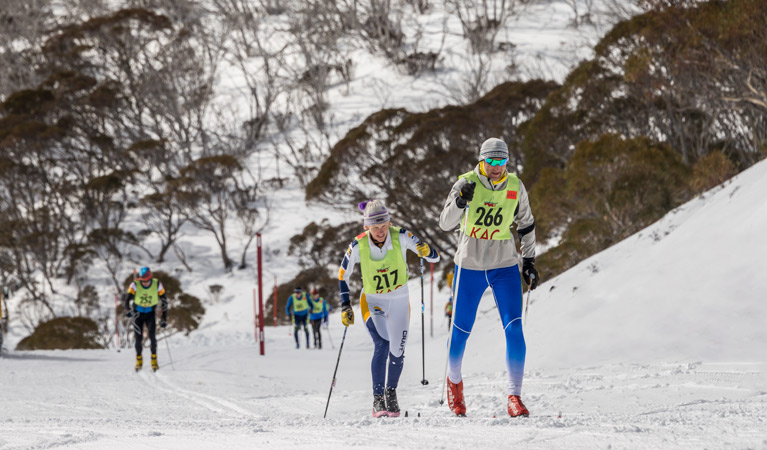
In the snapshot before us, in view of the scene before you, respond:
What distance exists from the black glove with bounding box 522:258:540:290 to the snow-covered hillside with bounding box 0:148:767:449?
0.92 m

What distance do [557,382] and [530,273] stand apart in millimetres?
1939

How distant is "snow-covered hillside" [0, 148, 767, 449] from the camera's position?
12.8 ft

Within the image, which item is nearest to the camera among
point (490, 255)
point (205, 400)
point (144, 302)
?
point (490, 255)

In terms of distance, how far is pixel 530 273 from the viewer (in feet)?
16.2

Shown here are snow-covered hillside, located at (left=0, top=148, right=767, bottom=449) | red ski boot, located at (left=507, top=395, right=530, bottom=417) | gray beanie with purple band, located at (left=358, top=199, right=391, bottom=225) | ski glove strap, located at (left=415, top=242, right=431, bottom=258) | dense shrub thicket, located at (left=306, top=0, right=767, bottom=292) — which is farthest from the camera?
dense shrub thicket, located at (left=306, top=0, right=767, bottom=292)

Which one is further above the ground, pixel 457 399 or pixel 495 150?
pixel 495 150

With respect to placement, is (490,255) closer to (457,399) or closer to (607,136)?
(457,399)

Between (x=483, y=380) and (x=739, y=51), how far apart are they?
14264 millimetres

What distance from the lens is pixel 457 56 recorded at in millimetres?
58375

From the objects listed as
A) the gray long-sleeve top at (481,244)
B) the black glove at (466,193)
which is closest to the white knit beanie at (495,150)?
the gray long-sleeve top at (481,244)

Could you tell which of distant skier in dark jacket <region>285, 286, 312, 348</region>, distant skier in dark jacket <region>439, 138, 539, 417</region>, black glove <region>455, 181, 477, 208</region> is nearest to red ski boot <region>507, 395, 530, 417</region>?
distant skier in dark jacket <region>439, 138, 539, 417</region>

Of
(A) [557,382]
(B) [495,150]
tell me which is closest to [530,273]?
(B) [495,150]

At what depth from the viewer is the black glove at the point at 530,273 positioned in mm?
4883

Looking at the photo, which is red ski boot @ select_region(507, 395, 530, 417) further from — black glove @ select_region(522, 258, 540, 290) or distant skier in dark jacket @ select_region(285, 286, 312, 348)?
distant skier in dark jacket @ select_region(285, 286, 312, 348)
